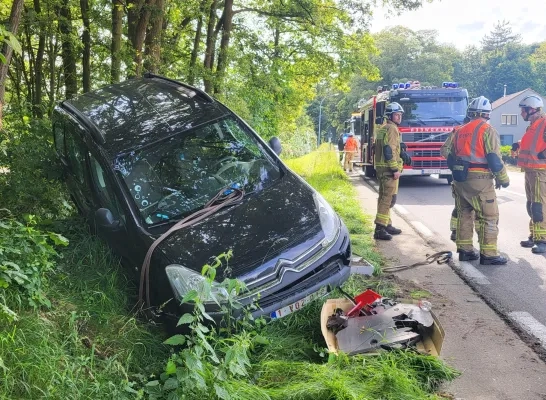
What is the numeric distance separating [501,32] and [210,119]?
4570 inches

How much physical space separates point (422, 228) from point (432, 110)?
6223 mm

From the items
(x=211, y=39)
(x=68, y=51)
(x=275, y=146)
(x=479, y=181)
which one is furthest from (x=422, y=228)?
(x=211, y=39)

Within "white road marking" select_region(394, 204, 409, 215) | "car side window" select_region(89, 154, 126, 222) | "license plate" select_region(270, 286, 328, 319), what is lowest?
"white road marking" select_region(394, 204, 409, 215)

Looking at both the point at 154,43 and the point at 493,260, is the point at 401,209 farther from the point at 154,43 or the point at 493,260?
the point at 154,43

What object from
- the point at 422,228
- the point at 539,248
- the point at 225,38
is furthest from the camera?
the point at 225,38

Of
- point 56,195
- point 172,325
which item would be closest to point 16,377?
point 172,325

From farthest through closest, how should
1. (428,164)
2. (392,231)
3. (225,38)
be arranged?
(225,38) → (428,164) → (392,231)

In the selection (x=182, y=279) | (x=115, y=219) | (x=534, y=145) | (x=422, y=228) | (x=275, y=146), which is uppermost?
(x=275, y=146)

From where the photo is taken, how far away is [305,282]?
4020 mm

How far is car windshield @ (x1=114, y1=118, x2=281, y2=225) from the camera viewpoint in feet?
15.1

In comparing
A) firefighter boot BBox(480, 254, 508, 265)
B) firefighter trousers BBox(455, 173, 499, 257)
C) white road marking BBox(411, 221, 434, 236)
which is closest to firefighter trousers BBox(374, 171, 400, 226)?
white road marking BBox(411, 221, 434, 236)

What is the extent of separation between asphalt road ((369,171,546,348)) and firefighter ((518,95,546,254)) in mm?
256

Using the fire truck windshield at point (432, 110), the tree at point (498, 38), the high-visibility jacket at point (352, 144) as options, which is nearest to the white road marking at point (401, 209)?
the fire truck windshield at point (432, 110)

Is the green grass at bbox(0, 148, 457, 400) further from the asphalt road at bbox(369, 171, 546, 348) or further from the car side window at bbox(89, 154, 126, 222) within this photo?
the asphalt road at bbox(369, 171, 546, 348)
